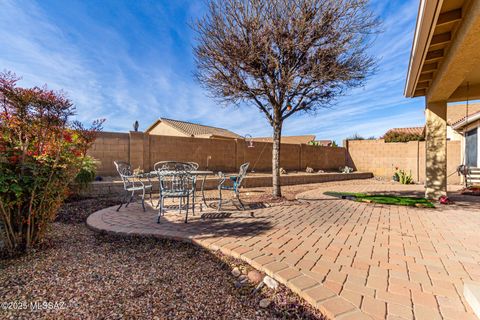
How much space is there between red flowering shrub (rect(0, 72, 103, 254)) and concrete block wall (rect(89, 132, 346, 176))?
5769mm

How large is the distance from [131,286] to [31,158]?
6.27 feet

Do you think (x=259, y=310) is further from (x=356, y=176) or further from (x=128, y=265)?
(x=356, y=176)

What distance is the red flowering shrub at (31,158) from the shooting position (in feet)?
8.47

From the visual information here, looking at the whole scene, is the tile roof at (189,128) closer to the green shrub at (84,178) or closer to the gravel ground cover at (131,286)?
the green shrub at (84,178)

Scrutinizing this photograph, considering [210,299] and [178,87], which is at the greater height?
[178,87]

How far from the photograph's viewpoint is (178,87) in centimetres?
1416

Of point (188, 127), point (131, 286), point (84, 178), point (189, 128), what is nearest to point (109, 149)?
point (84, 178)

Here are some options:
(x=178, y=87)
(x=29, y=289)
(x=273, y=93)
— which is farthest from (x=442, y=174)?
(x=178, y=87)

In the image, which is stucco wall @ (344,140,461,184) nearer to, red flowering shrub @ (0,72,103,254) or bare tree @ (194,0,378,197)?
bare tree @ (194,0,378,197)

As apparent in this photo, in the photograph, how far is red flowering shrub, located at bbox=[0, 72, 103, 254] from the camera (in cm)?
258

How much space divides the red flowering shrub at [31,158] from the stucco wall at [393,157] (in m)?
14.8

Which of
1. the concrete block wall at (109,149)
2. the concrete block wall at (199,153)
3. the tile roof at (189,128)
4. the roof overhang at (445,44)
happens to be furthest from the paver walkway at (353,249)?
the tile roof at (189,128)

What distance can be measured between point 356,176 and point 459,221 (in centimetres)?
1059

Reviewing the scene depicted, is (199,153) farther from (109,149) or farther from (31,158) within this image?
(31,158)
